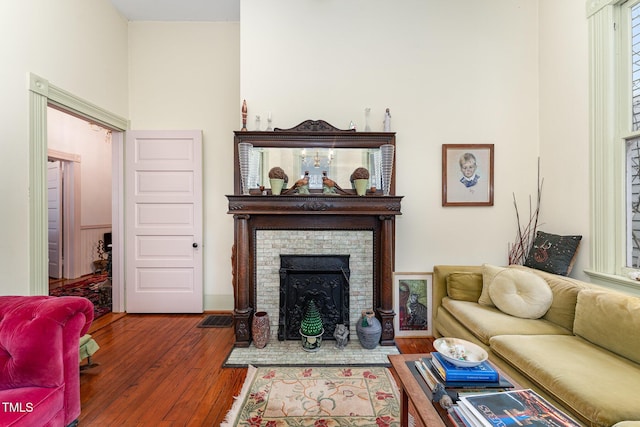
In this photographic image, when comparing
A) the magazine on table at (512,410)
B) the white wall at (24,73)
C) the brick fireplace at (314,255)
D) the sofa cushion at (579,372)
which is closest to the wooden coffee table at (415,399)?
the magazine on table at (512,410)

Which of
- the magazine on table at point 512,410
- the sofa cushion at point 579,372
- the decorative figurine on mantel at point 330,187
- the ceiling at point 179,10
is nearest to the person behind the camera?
the magazine on table at point 512,410

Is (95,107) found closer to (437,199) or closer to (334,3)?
(334,3)

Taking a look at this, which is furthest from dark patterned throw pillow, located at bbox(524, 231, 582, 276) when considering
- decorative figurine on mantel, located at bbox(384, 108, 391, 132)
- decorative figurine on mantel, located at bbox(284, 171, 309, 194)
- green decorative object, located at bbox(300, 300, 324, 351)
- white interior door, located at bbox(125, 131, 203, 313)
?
white interior door, located at bbox(125, 131, 203, 313)

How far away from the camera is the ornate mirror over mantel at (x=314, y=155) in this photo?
295cm

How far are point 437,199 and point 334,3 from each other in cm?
243

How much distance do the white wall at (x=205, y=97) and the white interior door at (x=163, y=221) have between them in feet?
0.53

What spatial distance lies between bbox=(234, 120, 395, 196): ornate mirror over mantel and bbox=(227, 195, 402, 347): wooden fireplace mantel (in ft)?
0.81

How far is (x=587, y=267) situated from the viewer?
2.43 m

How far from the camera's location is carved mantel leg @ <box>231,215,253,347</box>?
8.93 feet

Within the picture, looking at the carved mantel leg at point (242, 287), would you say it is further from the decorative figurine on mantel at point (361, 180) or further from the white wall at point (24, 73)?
the white wall at point (24, 73)

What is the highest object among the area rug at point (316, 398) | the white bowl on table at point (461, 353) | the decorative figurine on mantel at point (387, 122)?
the decorative figurine on mantel at point (387, 122)

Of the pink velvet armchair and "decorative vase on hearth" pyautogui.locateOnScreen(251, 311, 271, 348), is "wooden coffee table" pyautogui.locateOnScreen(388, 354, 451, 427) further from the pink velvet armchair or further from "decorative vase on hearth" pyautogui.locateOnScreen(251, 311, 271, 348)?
the pink velvet armchair

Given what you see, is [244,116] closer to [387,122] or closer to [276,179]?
[276,179]

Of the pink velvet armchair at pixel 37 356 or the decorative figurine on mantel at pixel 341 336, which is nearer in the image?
the pink velvet armchair at pixel 37 356
